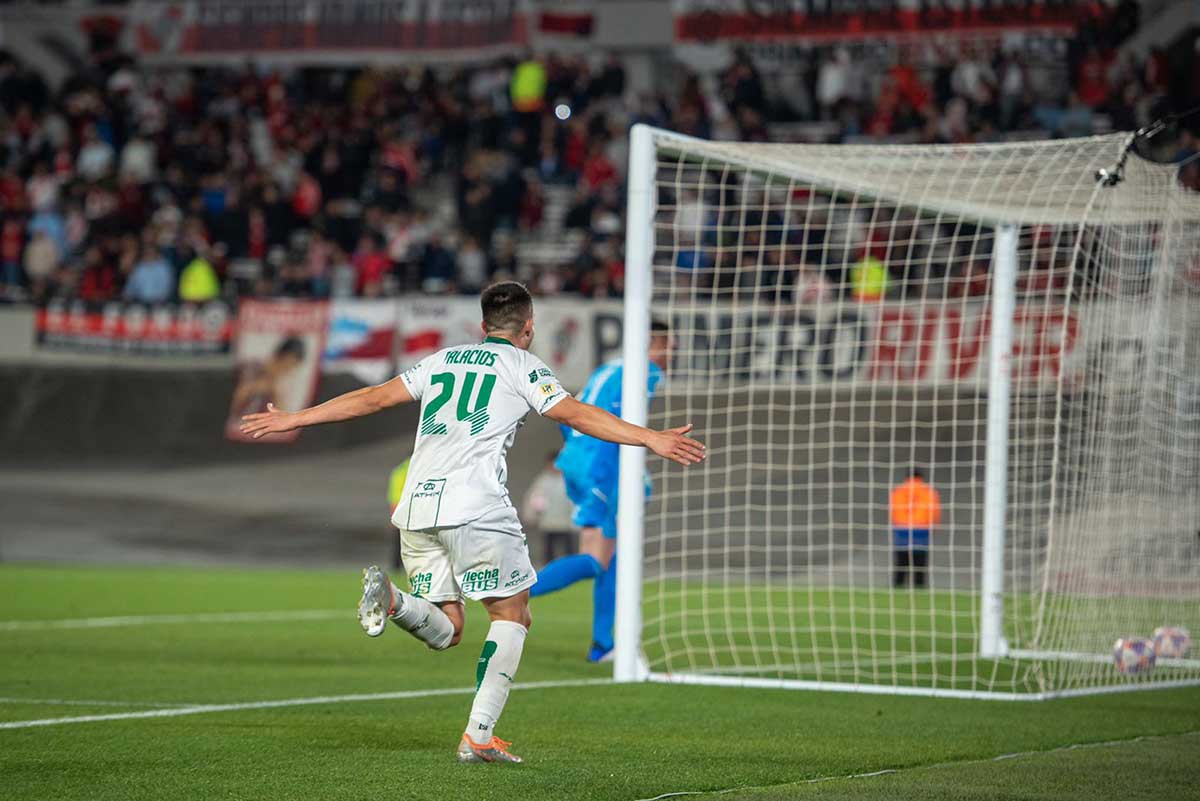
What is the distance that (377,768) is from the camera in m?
5.84

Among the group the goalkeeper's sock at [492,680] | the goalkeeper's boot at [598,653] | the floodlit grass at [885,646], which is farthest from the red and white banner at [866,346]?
the goalkeeper's sock at [492,680]

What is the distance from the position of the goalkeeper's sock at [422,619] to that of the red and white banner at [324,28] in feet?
68.9

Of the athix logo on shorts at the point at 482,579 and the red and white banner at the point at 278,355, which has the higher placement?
the red and white banner at the point at 278,355

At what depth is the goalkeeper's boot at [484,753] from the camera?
5.89 m

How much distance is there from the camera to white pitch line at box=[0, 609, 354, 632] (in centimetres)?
1197

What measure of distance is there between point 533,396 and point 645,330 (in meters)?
3.21

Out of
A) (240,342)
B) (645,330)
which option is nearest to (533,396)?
(645,330)

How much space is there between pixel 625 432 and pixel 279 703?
2.96m

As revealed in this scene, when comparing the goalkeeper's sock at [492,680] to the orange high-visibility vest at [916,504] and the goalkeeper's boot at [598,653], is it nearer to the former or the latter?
the goalkeeper's boot at [598,653]

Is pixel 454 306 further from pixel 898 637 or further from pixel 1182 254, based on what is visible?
pixel 1182 254

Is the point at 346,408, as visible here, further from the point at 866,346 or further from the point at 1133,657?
the point at 866,346

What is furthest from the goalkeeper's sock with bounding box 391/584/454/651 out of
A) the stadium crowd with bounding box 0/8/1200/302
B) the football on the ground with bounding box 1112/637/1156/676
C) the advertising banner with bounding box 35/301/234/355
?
the advertising banner with bounding box 35/301/234/355

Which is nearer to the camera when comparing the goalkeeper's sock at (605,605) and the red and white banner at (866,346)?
the goalkeeper's sock at (605,605)

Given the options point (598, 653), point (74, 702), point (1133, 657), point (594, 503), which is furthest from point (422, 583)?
point (1133, 657)
